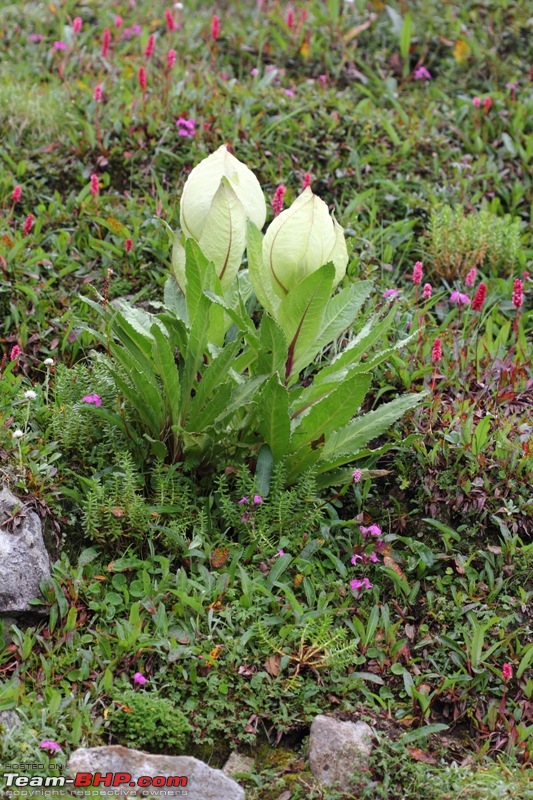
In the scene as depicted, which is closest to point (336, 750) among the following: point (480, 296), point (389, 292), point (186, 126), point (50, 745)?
point (50, 745)

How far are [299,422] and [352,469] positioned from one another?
292 mm

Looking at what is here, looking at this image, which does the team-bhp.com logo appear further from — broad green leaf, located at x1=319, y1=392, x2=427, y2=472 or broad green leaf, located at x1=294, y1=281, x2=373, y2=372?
broad green leaf, located at x1=294, y1=281, x2=373, y2=372

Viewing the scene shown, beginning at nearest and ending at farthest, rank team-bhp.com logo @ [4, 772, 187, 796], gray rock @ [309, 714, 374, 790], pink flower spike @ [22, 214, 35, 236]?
team-bhp.com logo @ [4, 772, 187, 796] → gray rock @ [309, 714, 374, 790] → pink flower spike @ [22, 214, 35, 236]

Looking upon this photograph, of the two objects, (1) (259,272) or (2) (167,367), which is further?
(1) (259,272)

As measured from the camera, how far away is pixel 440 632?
344 cm

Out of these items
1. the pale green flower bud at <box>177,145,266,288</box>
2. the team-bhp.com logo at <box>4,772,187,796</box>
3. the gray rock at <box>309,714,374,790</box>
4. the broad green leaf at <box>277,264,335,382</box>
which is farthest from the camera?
the pale green flower bud at <box>177,145,266,288</box>

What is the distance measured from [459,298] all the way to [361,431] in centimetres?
118

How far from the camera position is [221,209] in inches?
135

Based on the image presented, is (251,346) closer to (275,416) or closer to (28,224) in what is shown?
(275,416)

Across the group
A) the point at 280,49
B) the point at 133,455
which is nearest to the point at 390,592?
the point at 133,455

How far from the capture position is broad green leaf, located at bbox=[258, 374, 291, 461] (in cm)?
336

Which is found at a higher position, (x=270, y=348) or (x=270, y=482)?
(x=270, y=348)

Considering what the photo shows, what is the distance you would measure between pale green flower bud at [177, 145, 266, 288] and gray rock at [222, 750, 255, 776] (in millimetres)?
1682

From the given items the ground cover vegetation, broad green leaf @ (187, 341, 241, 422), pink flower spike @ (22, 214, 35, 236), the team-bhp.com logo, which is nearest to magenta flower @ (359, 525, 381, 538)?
the ground cover vegetation
